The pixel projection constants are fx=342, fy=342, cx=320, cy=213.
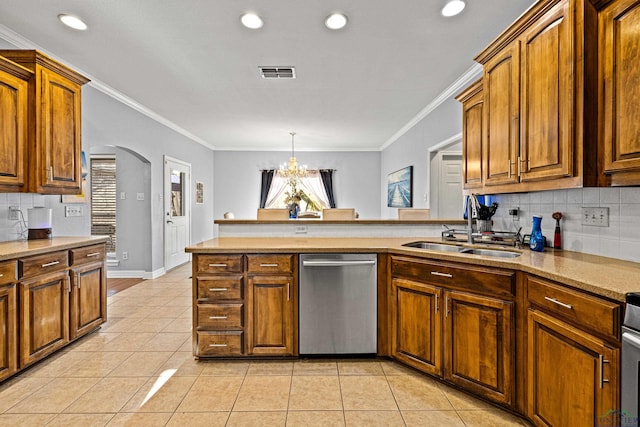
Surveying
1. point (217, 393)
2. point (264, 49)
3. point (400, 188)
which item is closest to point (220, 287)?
point (217, 393)

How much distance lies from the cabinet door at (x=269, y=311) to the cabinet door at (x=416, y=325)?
78 centimetres

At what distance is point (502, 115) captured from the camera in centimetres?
230

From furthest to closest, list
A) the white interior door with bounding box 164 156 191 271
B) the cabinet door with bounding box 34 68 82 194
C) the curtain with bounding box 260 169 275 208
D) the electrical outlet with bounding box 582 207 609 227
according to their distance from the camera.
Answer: the curtain with bounding box 260 169 275 208 < the white interior door with bounding box 164 156 191 271 < the cabinet door with bounding box 34 68 82 194 < the electrical outlet with bounding box 582 207 609 227

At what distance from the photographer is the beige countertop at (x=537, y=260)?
4.54 ft

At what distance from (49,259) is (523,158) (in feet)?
11.1

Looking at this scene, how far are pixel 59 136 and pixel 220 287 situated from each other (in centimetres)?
200

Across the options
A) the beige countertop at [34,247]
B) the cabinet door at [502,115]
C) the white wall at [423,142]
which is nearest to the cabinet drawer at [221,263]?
the beige countertop at [34,247]

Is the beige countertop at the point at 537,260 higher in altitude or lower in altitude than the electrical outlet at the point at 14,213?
lower

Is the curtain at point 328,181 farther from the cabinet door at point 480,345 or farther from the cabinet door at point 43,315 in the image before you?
the cabinet door at point 480,345

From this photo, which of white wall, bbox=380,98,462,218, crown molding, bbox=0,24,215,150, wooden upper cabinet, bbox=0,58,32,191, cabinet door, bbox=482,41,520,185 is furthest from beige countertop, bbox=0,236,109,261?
white wall, bbox=380,98,462,218

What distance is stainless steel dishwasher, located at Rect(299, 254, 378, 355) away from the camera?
2.54 m

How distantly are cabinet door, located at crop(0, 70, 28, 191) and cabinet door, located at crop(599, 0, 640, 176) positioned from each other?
3786mm

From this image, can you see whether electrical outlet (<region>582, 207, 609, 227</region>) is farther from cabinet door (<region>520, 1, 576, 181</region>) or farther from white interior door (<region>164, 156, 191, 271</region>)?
white interior door (<region>164, 156, 191, 271</region>)

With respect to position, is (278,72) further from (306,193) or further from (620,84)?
(306,193)
